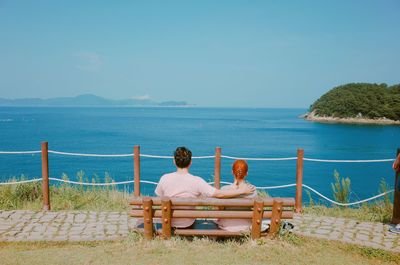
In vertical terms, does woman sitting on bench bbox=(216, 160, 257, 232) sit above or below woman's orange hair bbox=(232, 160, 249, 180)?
below

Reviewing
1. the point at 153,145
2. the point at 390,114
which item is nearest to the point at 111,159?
the point at 153,145

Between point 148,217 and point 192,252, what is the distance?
28.8 inches

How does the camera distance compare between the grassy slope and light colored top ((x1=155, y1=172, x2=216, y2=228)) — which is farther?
the grassy slope

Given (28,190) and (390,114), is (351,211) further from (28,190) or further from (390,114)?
(390,114)

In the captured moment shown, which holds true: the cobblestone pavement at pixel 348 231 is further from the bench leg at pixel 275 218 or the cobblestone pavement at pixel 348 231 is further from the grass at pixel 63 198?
the grass at pixel 63 198

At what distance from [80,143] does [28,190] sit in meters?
45.5

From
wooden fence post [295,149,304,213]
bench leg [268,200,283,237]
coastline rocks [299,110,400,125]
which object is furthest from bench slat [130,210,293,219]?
coastline rocks [299,110,400,125]

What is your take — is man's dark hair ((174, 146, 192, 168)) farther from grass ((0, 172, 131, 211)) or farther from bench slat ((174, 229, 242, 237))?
grass ((0, 172, 131, 211))

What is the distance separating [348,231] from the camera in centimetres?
608

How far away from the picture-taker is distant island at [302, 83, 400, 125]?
118 m

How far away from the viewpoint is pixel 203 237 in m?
5.14

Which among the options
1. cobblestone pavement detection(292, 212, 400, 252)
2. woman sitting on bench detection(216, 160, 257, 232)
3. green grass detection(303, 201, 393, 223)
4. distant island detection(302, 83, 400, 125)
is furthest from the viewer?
distant island detection(302, 83, 400, 125)

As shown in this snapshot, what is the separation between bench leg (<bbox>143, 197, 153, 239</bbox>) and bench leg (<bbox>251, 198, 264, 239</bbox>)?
4.36ft

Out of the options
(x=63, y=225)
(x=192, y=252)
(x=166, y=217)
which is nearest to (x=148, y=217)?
(x=166, y=217)
